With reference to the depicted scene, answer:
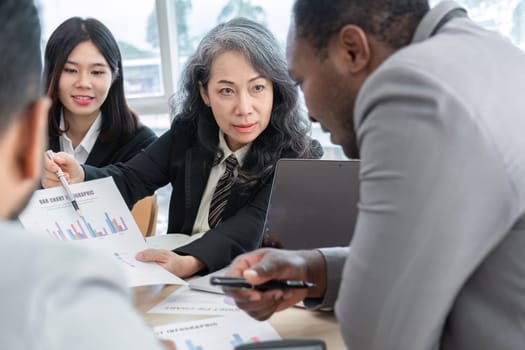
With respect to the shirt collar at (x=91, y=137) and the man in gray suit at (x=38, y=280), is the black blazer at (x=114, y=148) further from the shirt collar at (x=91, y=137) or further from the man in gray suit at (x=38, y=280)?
the man in gray suit at (x=38, y=280)

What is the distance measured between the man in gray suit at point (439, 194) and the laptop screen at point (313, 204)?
0.43 metres

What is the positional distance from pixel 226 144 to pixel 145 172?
Result: 0.27 metres

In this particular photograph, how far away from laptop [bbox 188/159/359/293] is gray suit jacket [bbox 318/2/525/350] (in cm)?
44

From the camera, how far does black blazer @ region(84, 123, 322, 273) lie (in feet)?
4.89

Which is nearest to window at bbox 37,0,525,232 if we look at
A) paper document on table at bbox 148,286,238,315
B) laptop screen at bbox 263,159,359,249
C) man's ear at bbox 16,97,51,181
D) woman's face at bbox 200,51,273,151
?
woman's face at bbox 200,51,273,151

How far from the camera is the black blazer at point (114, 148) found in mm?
2059

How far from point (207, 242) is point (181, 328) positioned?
366mm

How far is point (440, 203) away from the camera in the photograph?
0.72 m

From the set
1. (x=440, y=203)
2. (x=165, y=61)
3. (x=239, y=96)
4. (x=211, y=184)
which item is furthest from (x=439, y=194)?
(x=165, y=61)

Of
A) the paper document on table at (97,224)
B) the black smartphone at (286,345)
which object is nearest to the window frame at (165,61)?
the paper document on table at (97,224)

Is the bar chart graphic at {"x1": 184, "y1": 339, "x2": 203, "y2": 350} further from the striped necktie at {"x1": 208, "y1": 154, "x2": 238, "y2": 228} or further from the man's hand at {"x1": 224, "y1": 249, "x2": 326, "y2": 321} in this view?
the striped necktie at {"x1": 208, "y1": 154, "x2": 238, "y2": 228}

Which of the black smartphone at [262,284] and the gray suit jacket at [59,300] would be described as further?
the black smartphone at [262,284]

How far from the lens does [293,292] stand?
110 centimetres

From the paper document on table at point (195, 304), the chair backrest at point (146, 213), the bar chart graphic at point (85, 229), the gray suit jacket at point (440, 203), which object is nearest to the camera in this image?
the gray suit jacket at point (440, 203)
